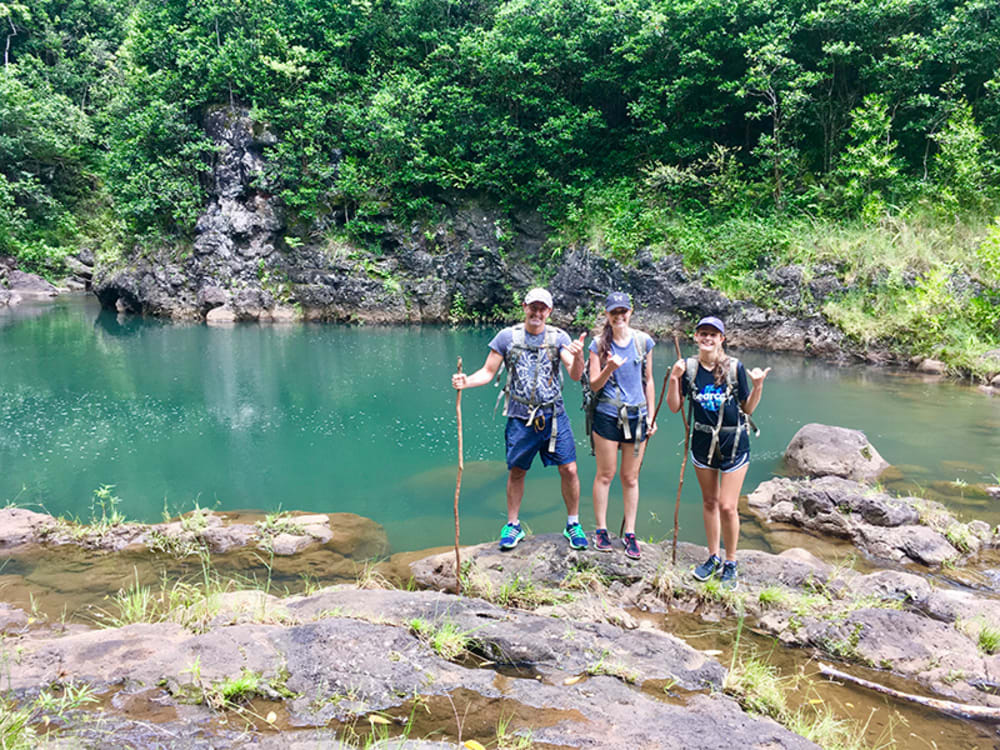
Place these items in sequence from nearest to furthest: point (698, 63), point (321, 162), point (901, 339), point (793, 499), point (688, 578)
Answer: point (688, 578)
point (793, 499)
point (901, 339)
point (698, 63)
point (321, 162)

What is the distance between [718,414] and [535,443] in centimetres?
141

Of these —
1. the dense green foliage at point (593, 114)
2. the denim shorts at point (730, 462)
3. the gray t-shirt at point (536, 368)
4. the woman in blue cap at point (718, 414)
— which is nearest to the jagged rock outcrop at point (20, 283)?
the dense green foliage at point (593, 114)

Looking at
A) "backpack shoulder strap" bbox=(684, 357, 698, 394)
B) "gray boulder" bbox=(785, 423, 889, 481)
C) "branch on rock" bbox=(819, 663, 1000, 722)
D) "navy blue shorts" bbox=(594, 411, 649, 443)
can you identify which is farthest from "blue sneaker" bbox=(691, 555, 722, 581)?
"gray boulder" bbox=(785, 423, 889, 481)

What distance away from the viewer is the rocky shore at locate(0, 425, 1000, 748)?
8.61ft

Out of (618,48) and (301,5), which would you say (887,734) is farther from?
(301,5)

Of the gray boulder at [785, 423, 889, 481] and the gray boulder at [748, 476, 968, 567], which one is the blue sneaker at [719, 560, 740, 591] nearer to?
the gray boulder at [748, 476, 968, 567]

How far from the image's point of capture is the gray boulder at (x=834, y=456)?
8062mm

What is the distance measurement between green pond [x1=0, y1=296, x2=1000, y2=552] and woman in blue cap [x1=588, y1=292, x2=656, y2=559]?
1926 mm

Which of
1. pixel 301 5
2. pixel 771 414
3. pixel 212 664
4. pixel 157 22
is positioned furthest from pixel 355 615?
pixel 157 22

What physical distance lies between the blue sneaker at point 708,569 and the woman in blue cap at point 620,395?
19.4 inches

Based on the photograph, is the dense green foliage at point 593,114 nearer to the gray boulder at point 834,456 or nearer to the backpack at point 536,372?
the gray boulder at point 834,456

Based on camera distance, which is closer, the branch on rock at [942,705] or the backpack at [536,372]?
the branch on rock at [942,705]

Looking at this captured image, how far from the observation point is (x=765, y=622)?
4.14 metres

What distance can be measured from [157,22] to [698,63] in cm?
2370
